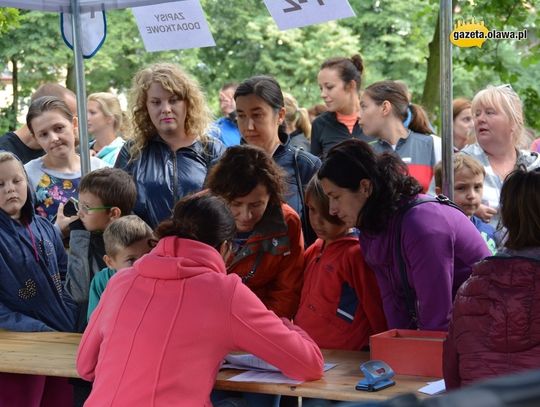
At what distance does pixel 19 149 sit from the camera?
225 inches

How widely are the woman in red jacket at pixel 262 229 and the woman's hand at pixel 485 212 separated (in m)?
1.16

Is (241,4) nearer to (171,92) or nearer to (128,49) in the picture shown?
(128,49)

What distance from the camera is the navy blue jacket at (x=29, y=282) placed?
3.86 metres

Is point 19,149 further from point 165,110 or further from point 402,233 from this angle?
point 402,233

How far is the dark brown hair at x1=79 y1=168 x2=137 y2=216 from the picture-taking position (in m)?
3.93

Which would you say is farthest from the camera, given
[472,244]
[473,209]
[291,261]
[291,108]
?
[291,108]

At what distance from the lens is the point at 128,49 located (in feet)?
57.8

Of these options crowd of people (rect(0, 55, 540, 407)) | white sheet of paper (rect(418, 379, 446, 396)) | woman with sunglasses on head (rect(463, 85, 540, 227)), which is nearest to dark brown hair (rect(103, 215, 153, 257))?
crowd of people (rect(0, 55, 540, 407))

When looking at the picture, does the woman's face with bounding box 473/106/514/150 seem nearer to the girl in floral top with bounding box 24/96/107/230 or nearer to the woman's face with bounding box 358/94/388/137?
the woman's face with bounding box 358/94/388/137

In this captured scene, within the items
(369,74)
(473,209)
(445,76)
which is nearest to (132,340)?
(445,76)

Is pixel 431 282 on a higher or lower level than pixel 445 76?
lower

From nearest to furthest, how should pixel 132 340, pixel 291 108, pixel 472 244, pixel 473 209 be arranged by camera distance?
pixel 132 340 < pixel 472 244 < pixel 473 209 < pixel 291 108

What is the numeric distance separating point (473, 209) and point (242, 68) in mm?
14782

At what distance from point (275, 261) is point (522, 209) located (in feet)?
4.21
